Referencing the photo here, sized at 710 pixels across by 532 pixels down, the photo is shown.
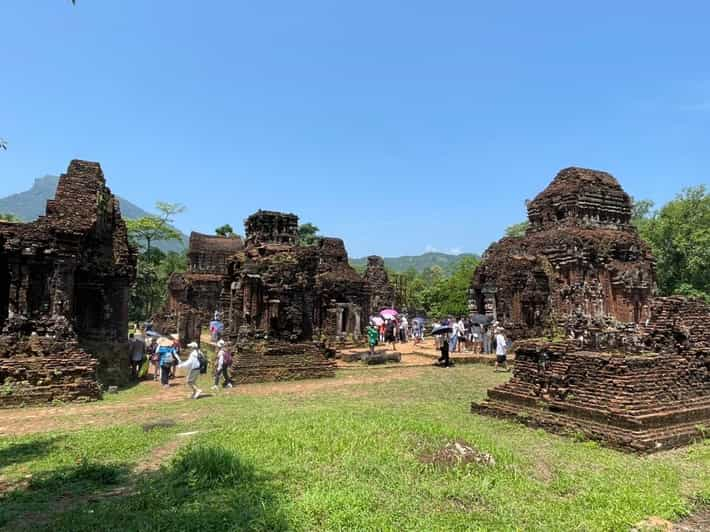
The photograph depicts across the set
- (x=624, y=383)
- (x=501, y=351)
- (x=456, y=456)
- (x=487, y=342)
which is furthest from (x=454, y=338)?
(x=456, y=456)

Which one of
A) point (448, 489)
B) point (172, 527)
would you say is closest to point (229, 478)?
point (172, 527)

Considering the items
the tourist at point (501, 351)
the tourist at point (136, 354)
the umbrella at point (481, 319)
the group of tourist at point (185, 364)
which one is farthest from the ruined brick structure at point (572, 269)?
the tourist at point (136, 354)

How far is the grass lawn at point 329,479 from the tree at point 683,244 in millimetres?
34089

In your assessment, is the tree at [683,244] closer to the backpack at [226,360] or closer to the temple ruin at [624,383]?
the temple ruin at [624,383]

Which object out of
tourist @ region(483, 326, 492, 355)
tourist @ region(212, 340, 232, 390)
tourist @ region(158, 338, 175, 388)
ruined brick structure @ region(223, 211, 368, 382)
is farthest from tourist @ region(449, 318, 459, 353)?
tourist @ region(158, 338, 175, 388)

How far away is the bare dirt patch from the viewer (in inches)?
260

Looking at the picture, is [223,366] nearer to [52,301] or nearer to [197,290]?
[52,301]

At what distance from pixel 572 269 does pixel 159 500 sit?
22140 millimetres

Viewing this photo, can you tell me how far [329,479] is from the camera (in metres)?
6.02

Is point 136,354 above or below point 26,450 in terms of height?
above

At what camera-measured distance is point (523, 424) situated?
977 cm

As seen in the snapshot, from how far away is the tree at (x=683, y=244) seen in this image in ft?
120

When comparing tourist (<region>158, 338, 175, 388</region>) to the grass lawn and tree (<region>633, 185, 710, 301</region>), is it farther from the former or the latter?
tree (<region>633, 185, 710, 301</region>)

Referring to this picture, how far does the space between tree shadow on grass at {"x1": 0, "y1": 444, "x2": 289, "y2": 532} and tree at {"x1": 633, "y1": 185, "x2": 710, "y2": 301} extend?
3862 centimetres
